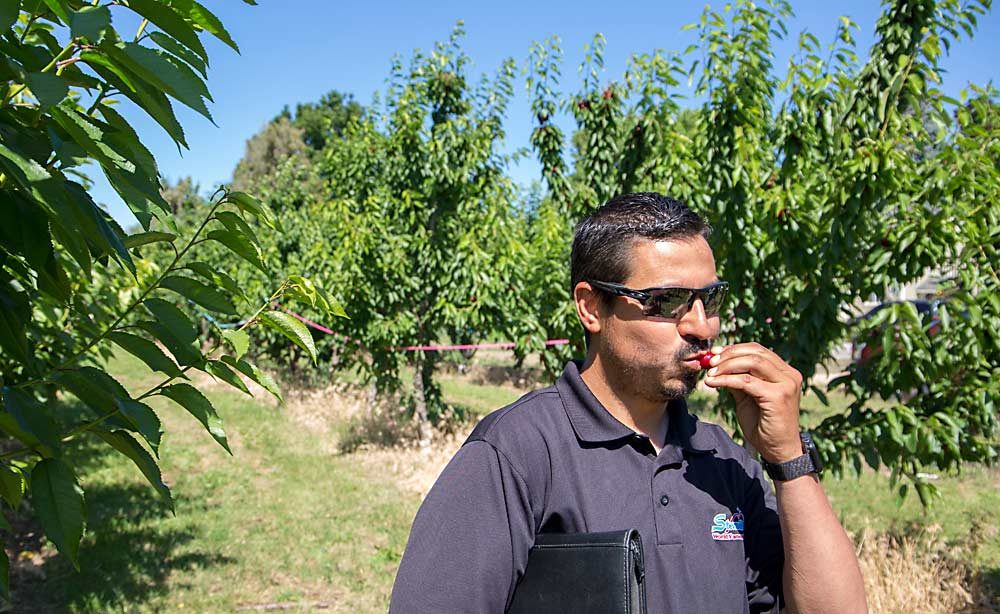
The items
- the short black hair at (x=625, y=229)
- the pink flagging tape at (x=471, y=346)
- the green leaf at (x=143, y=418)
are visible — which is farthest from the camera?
the pink flagging tape at (x=471, y=346)

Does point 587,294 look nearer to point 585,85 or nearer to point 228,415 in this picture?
point 585,85

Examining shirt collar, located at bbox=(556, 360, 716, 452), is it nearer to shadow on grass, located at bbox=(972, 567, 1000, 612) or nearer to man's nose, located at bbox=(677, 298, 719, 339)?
man's nose, located at bbox=(677, 298, 719, 339)

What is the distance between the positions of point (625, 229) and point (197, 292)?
35.4 inches

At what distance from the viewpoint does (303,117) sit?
182 ft

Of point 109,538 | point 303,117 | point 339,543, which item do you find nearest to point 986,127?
point 339,543

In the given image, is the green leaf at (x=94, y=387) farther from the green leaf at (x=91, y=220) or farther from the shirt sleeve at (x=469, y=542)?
the shirt sleeve at (x=469, y=542)

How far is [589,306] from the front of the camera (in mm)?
1718

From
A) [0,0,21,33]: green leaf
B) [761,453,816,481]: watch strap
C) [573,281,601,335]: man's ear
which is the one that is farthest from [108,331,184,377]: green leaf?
[761,453,816,481]: watch strap

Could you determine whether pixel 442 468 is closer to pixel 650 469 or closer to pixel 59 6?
pixel 650 469

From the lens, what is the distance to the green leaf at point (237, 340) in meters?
1.44

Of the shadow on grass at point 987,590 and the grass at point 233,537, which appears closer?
the shadow on grass at point 987,590

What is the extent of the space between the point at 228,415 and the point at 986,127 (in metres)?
11.1

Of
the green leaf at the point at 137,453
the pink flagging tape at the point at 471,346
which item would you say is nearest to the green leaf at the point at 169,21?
the green leaf at the point at 137,453

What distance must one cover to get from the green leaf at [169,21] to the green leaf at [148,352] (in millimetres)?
544
